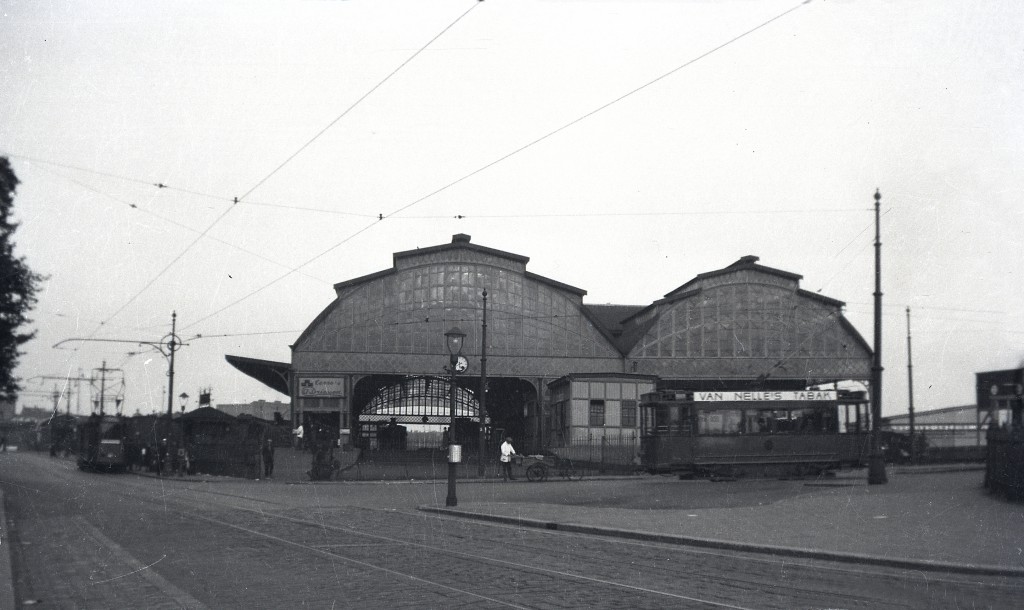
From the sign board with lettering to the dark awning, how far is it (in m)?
2.09

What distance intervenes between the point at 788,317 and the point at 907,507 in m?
41.4

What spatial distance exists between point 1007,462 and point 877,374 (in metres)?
5.62

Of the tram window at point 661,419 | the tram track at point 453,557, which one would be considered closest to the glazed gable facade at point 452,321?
the tram window at point 661,419

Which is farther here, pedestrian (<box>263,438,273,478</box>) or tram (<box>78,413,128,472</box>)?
tram (<box>78,413,128,472</box>)

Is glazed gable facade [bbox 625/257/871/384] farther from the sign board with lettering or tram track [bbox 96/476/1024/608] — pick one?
tram track [bbox 96/476/1024/608]

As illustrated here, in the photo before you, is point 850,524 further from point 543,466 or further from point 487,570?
point 543,466

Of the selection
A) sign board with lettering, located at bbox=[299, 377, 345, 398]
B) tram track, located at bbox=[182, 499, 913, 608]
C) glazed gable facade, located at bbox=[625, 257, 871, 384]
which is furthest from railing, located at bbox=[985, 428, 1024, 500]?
sign board with lettering, located at bbox=[299, 377, 345, 398]

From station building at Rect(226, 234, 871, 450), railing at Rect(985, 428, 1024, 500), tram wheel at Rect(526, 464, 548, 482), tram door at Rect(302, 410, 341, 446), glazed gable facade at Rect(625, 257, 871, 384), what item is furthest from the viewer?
glazed gable facade at Rect(625, 257, 871, 384)

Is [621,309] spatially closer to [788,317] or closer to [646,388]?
[788,317]

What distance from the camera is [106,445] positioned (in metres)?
54.4

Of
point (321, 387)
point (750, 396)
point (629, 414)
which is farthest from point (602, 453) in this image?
point (321, 387)

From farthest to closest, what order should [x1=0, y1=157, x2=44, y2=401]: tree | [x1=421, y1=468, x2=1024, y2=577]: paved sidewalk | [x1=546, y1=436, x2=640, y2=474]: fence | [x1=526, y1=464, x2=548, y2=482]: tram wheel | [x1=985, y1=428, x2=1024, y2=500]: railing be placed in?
[x1=546, y1=436, x2=640, y2=474]: fence, [x1=526, y1=464, x2=548, y2=482]: tram wheel, [x1=0, y1=157, x2=44, y2=401]: tree, [x1=985, y1=428, x2=1024, y2=500]: railing, [x1=421, y1=468, x2=1024, y2=577]: paved sidewalk

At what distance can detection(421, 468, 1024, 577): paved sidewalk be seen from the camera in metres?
11.7

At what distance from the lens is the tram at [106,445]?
5412 centimetres
